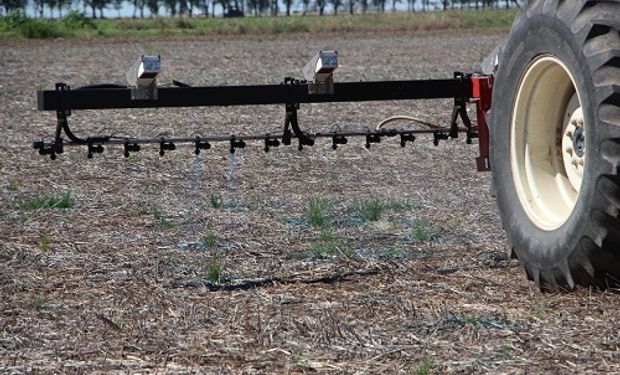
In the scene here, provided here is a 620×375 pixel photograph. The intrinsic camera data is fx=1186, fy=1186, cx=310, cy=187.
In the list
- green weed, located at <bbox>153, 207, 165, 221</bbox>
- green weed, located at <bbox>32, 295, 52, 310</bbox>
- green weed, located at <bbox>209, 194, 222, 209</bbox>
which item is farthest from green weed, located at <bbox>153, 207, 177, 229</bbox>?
green weed, located at <bbox>32, 295, 52, 310</bbox>

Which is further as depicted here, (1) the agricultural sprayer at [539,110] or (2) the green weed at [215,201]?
(2) the green weed at [215,201]

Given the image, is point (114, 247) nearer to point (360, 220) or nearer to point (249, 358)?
point (360, 220)

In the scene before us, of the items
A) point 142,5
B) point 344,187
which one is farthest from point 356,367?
point 142,5

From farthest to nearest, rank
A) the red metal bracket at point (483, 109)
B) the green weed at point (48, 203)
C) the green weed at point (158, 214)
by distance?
the green weed at point (48, 203) → the green weed at point (158, 214) → the red metal bracket at point (483, 109)

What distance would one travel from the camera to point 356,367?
413cm

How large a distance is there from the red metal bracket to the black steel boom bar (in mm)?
233

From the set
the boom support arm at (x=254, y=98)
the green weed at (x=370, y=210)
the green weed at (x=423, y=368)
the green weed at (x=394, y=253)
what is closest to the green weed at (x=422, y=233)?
the green weed at (x=394, y=253)

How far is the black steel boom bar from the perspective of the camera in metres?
6.04

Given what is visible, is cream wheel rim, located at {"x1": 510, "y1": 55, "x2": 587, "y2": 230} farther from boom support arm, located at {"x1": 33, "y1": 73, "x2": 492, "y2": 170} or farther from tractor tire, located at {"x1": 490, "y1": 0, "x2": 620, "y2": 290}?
boom support arm, located at {"x1": 33, "y1": 73, "x2": 492, "y2": 170}

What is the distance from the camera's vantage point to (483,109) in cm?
647

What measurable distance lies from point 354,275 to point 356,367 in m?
1.72

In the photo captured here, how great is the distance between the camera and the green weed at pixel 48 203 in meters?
8.05

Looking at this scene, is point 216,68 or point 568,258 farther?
point 216,68

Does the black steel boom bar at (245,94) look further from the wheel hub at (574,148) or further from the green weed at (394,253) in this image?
the wheel hub at (574,148)
